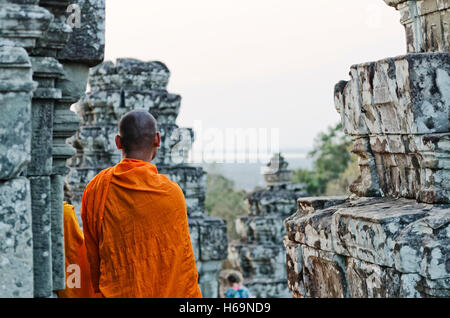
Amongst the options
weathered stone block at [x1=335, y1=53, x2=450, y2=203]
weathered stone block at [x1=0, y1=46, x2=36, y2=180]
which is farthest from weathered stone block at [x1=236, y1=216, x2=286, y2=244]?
weathered stone block at [x1=0, y1=46, x2=36, y2=180]

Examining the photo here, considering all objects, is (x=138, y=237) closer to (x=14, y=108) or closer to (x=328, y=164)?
(x=14, y=108)

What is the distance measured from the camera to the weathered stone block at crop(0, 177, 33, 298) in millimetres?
2736

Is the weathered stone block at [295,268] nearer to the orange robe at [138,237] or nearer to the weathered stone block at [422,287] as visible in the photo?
the orange robe at [138,237]

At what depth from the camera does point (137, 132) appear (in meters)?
3.71

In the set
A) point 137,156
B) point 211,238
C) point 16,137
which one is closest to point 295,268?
point 137,156

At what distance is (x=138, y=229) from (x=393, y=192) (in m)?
1.19

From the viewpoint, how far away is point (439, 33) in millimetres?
3744

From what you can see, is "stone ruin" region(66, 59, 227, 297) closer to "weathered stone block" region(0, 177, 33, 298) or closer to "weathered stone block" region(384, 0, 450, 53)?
"weathered stone block" region(384, 0, 450, 53)

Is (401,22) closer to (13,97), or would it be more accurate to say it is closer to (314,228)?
(314,228)

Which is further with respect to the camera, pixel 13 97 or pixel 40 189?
pixel 40 189

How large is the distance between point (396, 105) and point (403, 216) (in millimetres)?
509

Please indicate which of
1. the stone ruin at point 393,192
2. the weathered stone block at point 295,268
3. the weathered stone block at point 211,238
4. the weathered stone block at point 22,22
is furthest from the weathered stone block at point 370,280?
the weathered stone block at point 211,238

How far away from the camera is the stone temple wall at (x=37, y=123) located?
2713 mm
